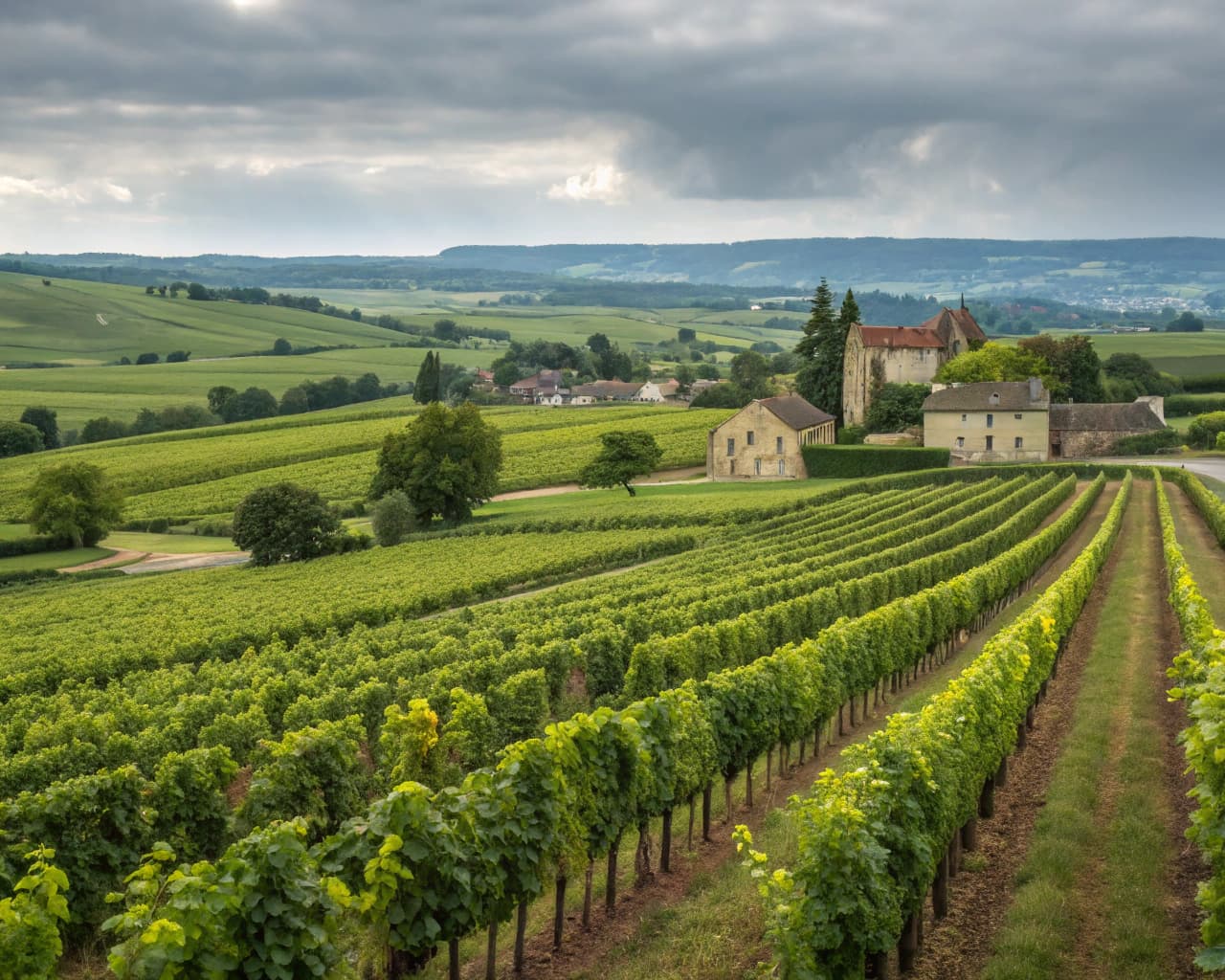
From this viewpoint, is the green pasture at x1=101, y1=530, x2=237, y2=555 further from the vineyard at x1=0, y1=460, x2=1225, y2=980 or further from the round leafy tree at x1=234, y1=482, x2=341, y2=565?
the vineyard at x1=0, y1=460, x2=1225, y2=980

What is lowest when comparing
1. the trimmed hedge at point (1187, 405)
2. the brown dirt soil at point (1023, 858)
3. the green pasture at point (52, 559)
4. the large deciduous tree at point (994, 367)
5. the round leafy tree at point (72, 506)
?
the green pasture at point (52, 559)

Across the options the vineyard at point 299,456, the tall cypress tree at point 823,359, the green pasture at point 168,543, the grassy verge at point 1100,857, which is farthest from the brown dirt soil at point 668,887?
the tall cypress tree at point 823,359

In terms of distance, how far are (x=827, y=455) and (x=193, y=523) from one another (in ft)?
150

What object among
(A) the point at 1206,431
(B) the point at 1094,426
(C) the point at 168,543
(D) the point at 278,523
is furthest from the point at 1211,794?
(A) the point at 1206,431

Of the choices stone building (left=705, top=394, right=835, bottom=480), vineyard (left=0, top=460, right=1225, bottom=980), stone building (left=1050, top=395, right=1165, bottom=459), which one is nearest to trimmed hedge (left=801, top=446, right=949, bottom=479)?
stone building (left=705, top=394, right=835, bottom=480)

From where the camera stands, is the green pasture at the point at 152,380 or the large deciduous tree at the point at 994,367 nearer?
the large deciduous tree at the point at 994,367

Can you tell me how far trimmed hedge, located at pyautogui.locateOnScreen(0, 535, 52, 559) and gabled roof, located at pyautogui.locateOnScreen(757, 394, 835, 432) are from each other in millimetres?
50306

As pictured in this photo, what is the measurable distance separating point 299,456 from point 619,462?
37.0m

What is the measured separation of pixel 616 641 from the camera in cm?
2700

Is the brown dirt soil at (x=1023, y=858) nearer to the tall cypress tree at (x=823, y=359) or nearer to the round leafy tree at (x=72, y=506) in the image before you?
the round leafy tree at (x=72, y=506)

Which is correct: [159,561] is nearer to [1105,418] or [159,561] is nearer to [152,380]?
[1105,418]

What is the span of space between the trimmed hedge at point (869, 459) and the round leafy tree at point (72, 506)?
49316mm

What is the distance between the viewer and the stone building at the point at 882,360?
10225cm

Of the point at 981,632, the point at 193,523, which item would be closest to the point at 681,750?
the point at 981,632
